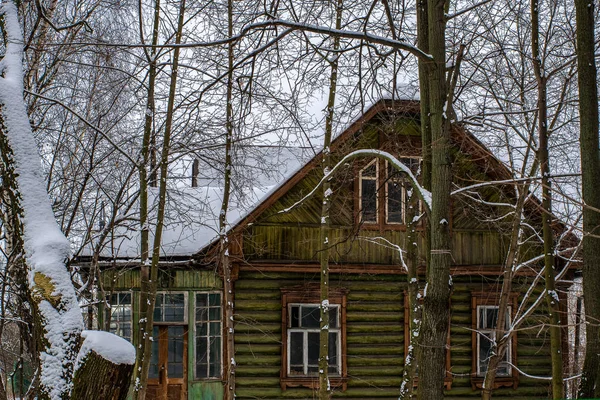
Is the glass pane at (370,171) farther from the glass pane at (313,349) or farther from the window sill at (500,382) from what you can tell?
the window sill at (500,382)

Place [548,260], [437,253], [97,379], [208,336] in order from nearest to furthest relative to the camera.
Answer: [97,379], [437,253], [548,260], [208,336]

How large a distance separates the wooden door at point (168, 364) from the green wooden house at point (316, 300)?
0.02 meters

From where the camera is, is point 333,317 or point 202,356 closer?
point 333,317

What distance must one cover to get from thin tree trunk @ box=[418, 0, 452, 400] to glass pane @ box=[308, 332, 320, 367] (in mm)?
7709

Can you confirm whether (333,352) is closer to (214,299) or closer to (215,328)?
(215,328)

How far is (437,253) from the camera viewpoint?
6012 millimetres

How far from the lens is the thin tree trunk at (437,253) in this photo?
19.4 feet

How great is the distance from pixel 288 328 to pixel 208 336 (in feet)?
5.54

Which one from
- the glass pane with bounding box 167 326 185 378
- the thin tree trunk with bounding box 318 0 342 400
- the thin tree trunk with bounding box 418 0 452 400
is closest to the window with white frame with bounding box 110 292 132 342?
the glass pane with bounding box 167 326 185 378

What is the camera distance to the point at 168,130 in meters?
11.0

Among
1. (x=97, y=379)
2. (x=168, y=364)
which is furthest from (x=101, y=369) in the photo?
(x=168, y=364)

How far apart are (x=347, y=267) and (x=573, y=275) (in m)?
5.27

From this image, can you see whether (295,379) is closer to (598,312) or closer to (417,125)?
(417,125)

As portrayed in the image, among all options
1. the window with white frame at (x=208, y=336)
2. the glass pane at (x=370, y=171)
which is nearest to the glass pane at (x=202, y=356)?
the window with white frame at (x=208, y=336)
